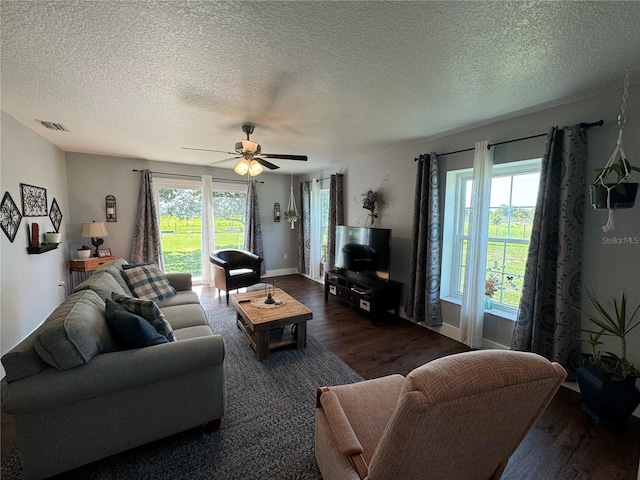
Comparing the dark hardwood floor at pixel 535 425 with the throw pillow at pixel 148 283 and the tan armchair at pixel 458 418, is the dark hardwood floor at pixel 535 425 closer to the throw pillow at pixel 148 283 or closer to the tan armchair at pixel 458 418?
the tan armchair at pixel 458 418

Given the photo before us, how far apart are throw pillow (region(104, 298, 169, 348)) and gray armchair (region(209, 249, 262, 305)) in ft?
8.12

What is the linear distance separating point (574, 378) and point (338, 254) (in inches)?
119

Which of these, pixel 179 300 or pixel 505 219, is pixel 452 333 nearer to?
pixel 505 219

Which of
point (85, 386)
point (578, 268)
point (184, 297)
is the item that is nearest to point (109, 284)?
point (184, 297)

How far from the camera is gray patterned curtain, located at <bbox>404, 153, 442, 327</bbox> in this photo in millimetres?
3197

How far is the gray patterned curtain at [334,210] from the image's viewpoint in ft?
15.8

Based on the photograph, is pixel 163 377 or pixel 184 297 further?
pixel 184 297

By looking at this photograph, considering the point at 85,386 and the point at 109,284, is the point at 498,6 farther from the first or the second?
the point at 109,284

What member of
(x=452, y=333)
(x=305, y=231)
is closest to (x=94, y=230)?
(x=305, y=231)

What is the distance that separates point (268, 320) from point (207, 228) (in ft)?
11.4

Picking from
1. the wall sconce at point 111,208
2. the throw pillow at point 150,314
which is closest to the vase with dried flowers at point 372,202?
the throw pillow at point 150,314

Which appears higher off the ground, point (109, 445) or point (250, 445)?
point (109, 445)

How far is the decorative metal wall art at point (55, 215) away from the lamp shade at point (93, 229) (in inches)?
11.3

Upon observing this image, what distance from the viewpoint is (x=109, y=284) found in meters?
2.30
